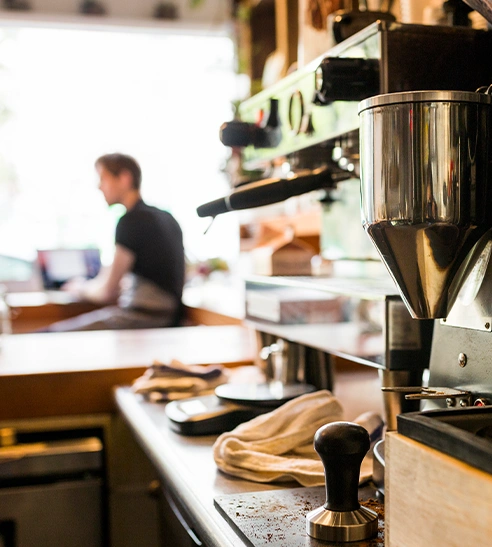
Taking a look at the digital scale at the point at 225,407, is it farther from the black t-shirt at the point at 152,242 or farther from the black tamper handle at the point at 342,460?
the black t-shirt at the point at 152,242

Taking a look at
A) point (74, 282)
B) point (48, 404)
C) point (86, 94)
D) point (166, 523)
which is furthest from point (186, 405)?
point (86, 94)

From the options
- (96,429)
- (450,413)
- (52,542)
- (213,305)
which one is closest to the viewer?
(450,413)

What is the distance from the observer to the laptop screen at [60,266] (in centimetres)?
449

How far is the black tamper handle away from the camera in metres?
0.70

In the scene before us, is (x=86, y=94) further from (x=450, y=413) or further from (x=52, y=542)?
(x=450, y=413)

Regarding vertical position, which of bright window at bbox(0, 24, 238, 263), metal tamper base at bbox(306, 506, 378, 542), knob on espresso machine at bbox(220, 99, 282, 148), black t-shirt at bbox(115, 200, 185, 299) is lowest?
metal tamper base at bbox(306, 506, 378, 542)

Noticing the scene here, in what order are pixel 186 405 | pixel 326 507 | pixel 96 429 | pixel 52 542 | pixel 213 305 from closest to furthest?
pixel 326 507
pixel 186 405
pixel 52 542
pixel 96 429
pixel 213 305

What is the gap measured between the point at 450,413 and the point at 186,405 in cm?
70

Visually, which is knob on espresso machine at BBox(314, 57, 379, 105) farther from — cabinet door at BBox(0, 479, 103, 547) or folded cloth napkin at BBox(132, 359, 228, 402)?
cabinet door at BBox(0, 479, 103, 547)

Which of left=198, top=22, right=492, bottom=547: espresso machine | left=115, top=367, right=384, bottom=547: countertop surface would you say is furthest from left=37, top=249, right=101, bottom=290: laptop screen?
left=198, top=22, right=492, bottom=547: espresso machine

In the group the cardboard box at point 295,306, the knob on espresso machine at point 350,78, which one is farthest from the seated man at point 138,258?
the knob on espresso machine at point 350,78

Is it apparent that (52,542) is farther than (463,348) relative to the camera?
Yes

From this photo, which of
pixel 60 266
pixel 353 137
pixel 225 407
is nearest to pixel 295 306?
pixel 225 407

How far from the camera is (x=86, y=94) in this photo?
15.6 ft
